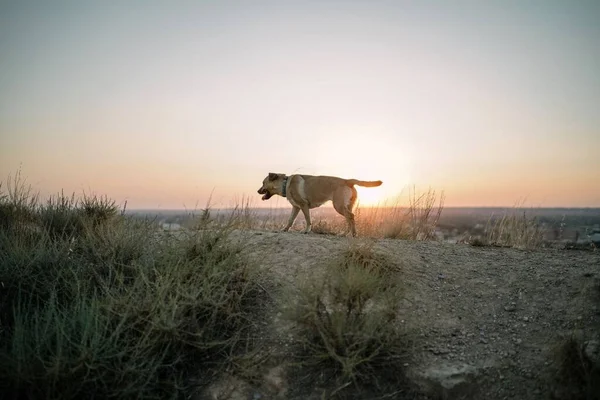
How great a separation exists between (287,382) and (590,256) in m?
5.24

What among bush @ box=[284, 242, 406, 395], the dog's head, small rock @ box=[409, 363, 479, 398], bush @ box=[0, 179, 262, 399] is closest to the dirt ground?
small rock @ box=[409, 363, 479, 398]

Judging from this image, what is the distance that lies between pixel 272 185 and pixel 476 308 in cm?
483

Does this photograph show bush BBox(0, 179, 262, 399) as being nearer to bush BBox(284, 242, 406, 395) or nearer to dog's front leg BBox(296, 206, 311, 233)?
bush BBox(284, 242, 406, 395)

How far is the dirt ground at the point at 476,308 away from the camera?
11.8 ft

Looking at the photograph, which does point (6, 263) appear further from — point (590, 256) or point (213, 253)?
point (590, 256)

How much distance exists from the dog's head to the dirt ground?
1.94 metres

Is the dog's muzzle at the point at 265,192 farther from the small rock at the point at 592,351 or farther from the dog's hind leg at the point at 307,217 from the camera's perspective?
the small rock at the point at 592,351

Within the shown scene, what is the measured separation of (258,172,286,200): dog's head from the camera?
331 inches

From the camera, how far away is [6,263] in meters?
4.89

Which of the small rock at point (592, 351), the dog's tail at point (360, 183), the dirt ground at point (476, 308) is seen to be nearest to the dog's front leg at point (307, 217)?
the dog's tail at point (360, 183)

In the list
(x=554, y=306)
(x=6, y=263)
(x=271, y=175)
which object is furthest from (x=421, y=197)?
(x=6, y=263)

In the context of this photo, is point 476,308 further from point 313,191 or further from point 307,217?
point 313,191

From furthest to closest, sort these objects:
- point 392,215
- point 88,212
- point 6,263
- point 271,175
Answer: point 392,215
point 271,175
point 88,212
point 6,263

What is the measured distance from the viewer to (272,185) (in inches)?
333
